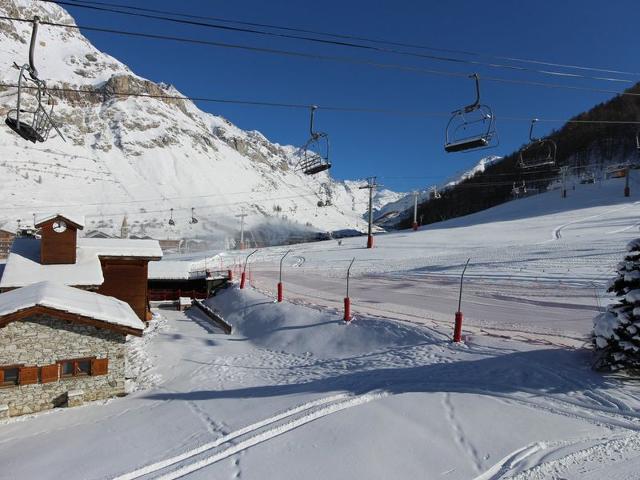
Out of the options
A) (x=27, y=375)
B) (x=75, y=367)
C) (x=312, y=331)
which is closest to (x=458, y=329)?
(x=312, y=331)

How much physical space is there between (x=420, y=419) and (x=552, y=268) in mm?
16966

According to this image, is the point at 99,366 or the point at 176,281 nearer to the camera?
the point at 99,366

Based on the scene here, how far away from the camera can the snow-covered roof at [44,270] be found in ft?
56.3

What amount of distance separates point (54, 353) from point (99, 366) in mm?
1312

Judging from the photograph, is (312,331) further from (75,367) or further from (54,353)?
(54,353)

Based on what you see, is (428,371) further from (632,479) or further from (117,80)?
(117,80)

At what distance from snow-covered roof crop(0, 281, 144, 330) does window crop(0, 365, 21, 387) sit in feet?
5.38

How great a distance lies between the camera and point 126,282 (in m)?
21.0

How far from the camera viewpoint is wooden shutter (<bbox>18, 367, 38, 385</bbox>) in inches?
454

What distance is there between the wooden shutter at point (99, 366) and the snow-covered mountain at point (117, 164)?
6938 centimetres

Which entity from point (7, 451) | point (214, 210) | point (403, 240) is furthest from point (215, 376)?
point (214, 210)

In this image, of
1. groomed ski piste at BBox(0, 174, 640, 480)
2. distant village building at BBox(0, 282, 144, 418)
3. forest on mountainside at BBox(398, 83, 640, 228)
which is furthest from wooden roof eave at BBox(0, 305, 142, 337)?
forest on mountainside at BBox(398, 83, 640, 228)

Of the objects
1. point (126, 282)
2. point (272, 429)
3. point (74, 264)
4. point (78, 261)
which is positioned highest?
point (78, 261)

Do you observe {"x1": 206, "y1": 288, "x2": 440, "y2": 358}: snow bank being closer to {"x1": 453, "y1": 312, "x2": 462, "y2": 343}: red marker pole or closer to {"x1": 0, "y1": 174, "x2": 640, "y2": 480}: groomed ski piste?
{"x1": 0, "y1": 174, "x2": 640, "y2": 480}: groomed ski piste
